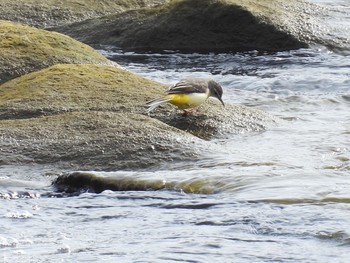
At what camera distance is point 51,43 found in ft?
41.5

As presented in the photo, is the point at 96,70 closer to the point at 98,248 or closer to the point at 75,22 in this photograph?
the point at 98,248

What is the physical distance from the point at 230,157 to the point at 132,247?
8.87 feet

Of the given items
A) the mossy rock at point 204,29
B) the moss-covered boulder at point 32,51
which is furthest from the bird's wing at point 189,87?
the mossy rock at point 204,29

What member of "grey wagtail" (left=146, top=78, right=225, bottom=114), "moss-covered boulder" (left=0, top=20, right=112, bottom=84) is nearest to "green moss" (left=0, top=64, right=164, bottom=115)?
"grey wagtail" (left=146, top=78, right=225, bottom=114)

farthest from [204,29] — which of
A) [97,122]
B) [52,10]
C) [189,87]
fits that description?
[97,122]

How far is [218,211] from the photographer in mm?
7539

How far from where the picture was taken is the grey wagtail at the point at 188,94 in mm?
10492

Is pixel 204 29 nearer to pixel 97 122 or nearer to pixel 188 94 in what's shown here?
pixel 188 94

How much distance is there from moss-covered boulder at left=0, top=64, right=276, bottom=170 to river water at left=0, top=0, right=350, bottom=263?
0.72ft

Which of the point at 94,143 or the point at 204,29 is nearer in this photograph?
the point at 94,143

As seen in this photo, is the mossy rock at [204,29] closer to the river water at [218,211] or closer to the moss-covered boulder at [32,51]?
the moss-covered boulder at [32,51]

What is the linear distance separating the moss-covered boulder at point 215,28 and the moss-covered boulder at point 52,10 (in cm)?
100

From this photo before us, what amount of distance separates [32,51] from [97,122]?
2.91 m

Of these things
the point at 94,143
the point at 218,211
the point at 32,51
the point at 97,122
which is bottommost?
the point at 218,211
